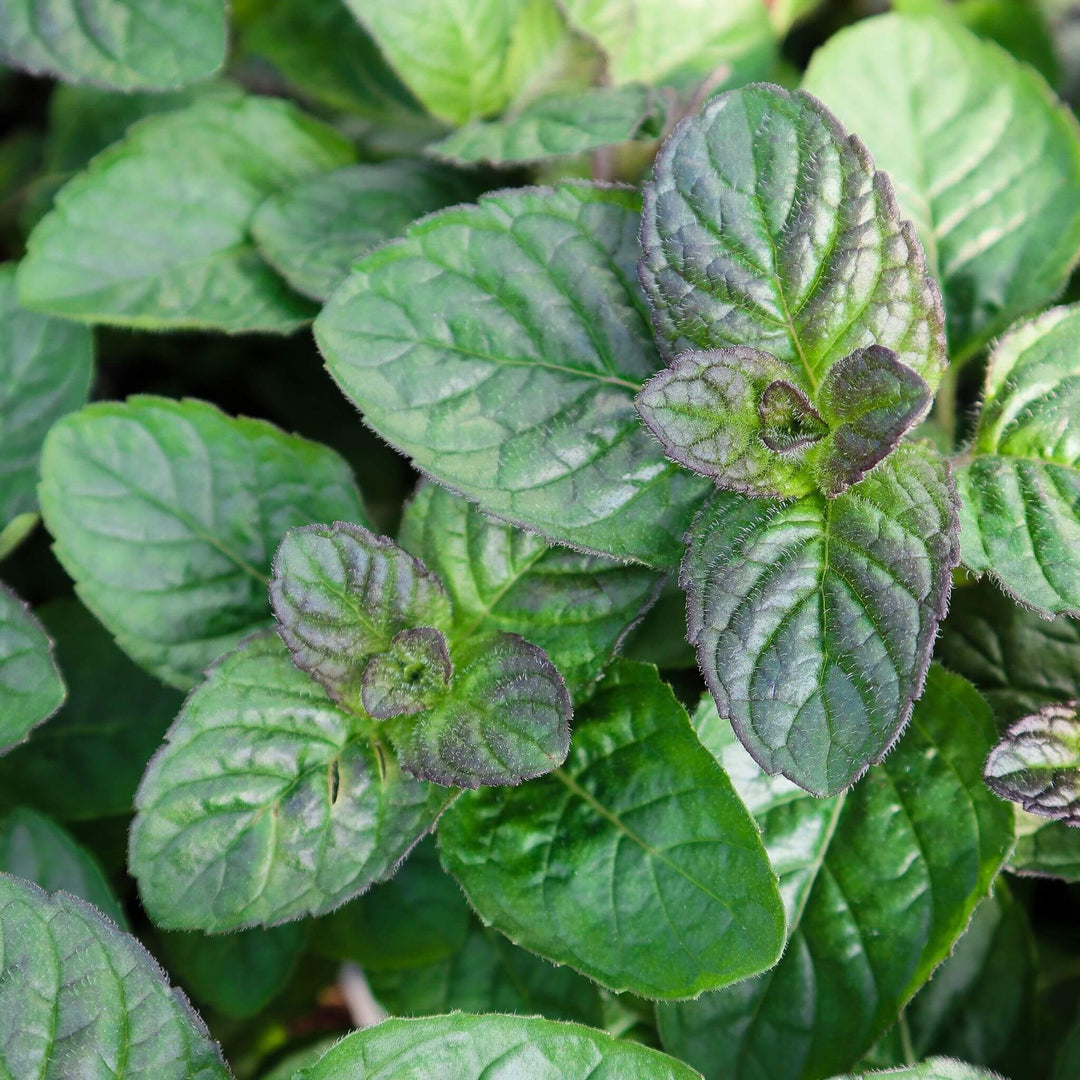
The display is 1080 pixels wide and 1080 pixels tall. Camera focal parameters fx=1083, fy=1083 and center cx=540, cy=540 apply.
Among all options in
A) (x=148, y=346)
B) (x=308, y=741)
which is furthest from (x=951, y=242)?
(x=148, y=346)

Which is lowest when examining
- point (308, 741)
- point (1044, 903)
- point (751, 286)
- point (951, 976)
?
point (1044, 903)

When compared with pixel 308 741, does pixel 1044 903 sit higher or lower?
lower

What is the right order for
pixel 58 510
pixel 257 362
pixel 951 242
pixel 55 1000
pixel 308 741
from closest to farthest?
pixel 55 1000, pixel 308 741, pixel 58 510, pixel 951 242, pixel 257 362

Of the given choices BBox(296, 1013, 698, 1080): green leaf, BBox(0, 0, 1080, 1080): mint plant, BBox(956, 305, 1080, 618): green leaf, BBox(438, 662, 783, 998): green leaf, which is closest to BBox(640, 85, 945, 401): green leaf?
BBox(0, 0, 1080, 1080): mint plant

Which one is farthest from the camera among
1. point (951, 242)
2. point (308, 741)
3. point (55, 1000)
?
point (951, 242)

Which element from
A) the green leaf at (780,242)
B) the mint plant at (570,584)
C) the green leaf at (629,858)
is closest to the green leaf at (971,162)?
the mint plant at (570,584)

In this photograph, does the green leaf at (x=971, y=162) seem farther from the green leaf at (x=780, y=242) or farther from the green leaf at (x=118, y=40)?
the green leaf at (x=118, y=40)

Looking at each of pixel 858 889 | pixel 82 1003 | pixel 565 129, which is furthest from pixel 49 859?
pixel 565 129

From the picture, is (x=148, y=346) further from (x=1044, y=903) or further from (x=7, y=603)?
(x=1044, y=903)
